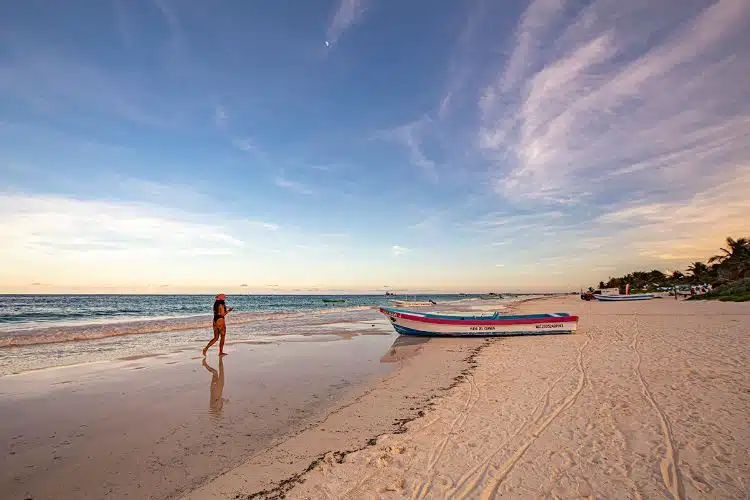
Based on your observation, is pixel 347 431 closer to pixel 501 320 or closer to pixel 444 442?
pixel 444 442

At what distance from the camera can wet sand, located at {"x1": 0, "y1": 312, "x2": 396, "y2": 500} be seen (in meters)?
5.20

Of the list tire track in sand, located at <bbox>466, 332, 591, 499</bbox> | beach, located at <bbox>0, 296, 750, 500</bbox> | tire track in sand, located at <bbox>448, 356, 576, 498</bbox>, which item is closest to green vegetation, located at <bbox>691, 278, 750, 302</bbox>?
beach, located at <bbox>0, 296, 750, 500</bbox>

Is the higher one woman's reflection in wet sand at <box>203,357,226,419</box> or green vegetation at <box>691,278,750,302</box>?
green vegetation at <box>691,278,750,302</box>

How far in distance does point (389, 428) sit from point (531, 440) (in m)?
2.43

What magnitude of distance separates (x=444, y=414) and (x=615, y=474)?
10.3 ft

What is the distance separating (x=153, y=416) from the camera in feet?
25.5

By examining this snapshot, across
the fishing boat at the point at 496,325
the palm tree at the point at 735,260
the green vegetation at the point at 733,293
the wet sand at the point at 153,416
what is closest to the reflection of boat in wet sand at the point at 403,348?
the wet sand at the point at 153,416

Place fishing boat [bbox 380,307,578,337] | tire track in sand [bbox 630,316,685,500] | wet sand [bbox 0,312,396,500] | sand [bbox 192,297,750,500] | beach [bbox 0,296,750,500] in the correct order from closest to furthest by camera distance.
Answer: tire track in sand [bbox 630,316,685,500]
sand [bbox 192,297,750,500]
beach [bbox 0,296,750,500]
wet sand [bbox 0,312,396,500]
fishing boat [bbox 380,307,578,337]

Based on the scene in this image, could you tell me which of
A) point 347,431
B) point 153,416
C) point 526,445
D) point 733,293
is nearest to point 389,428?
point 347,431

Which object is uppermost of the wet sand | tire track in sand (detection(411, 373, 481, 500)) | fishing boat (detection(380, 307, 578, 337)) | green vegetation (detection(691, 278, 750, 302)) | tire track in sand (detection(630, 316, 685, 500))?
green vegetation (detection(691, 278, 750, 302))

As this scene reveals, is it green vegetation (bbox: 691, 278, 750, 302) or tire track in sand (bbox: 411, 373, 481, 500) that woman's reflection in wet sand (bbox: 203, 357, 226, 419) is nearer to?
tire track in sand (bbox: 411, 373, 481, 500)

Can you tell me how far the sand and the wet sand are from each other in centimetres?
88

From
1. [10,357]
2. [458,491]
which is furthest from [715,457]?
[10,357]

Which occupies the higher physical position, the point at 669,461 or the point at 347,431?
the point at 669,461
